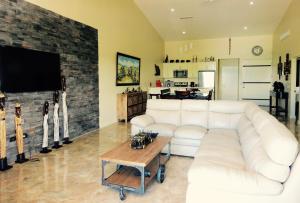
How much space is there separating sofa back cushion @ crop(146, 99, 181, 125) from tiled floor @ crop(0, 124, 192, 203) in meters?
0.83

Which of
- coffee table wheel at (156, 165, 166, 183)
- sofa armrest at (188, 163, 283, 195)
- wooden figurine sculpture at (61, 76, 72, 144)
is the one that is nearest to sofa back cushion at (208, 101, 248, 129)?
coffee table wheel at (156, 165, 166, 183)

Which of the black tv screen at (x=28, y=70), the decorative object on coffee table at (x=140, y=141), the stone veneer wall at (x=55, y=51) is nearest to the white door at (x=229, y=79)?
the stone veneer wall at (x=55, y=51)

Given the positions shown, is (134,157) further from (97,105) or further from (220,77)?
(220,77)

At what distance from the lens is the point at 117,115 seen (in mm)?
7258

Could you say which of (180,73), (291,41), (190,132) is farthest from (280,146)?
(180,73)

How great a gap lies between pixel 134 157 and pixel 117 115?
4566 millimetres

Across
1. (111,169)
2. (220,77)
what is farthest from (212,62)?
(111,169)

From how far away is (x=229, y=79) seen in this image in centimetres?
1092

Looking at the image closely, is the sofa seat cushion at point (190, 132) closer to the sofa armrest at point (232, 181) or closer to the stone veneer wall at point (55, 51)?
the sofa armrest at point (232, 181)

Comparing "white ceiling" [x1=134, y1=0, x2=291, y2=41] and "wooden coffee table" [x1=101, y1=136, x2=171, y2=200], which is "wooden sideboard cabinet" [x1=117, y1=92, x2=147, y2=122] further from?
"wooden coffee table" [x1=101, y1=136, x2=171, y2=200]

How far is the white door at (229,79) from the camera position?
35.4ft

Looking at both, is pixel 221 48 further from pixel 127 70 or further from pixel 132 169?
pixel 132 169

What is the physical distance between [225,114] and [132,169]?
2083 millimetres

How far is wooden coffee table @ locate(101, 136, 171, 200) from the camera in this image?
2633mm
